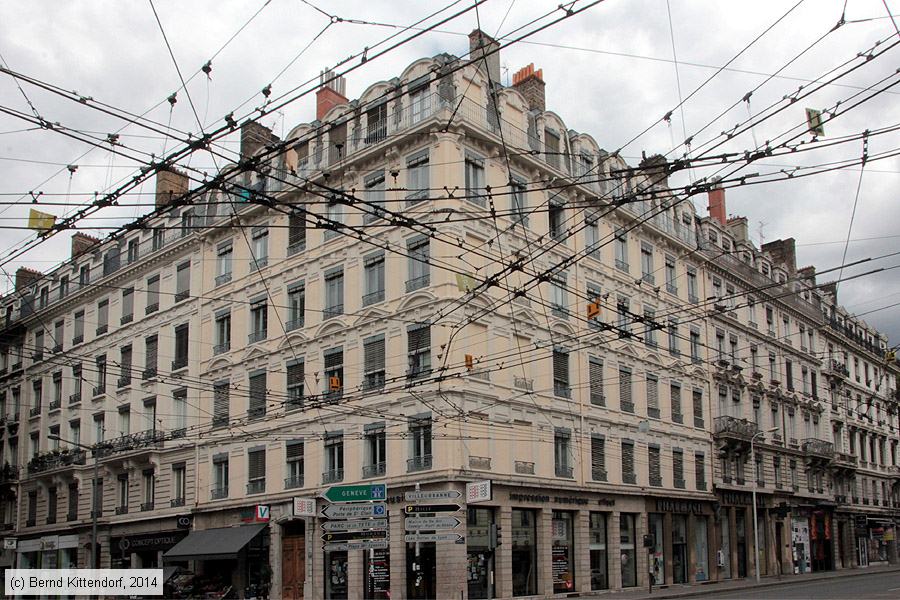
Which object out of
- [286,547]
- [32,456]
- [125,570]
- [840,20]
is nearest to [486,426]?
[286,547]

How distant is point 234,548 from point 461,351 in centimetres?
1207

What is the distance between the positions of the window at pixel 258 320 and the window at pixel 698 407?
19743 millimetres

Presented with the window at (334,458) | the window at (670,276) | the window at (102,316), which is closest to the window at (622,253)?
the window at (670,276)

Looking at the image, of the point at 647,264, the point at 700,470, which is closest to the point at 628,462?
the point at 700,470

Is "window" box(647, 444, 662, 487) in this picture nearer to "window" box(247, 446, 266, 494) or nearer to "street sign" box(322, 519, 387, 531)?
"window" box(247, 446, 266, 494)

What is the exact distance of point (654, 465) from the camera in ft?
132

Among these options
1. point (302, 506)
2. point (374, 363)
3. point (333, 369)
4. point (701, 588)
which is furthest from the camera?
point (701, 588)

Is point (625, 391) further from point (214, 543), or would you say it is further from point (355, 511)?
point (355, 511)

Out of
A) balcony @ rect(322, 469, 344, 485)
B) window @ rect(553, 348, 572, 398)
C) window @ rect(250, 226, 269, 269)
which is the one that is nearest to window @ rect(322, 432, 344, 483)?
balcony @ rect(322, 469, 344, 485)

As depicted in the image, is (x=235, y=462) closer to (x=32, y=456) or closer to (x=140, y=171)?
(x=32, y=456)

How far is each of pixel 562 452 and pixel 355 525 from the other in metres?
15.6

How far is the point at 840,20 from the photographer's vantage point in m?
12.2

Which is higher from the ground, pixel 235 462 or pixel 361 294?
pixel 361 294

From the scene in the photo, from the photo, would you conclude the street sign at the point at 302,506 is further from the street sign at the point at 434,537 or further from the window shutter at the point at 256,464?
the window shutter at the point at 256,464
